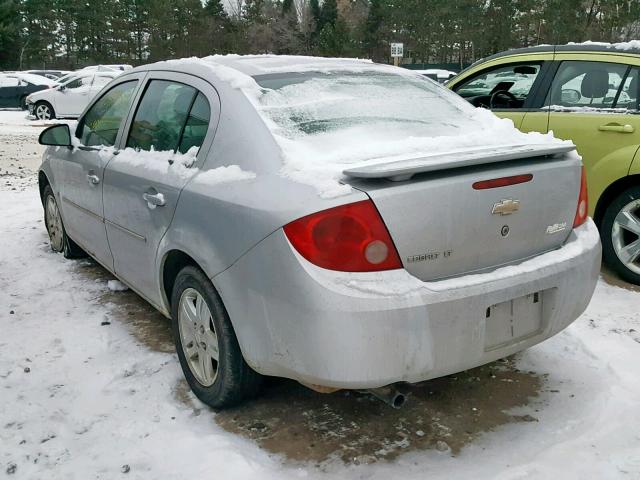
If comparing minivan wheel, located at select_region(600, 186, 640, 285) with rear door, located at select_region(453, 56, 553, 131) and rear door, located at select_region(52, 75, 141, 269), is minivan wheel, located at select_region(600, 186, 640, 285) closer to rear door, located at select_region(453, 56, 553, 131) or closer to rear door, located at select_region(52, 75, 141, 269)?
rear door, located at select_region(453, 56, 553, 131)

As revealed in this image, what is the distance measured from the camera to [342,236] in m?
2.36

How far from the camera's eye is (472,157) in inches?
101

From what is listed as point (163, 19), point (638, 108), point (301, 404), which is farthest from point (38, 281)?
point (163, 19)

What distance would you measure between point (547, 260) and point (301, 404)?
1.32 metres

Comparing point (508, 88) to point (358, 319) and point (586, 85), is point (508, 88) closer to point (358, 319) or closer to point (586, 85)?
point (586, 85)

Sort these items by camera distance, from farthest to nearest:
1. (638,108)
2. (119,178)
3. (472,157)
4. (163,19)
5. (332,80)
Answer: (163,19) → (638,108) → (119,178) → (332,80) → (472,157)

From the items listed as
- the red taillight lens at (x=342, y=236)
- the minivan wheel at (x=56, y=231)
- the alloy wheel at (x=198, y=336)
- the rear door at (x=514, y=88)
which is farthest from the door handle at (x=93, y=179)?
the rear door at (x=514, y=88)

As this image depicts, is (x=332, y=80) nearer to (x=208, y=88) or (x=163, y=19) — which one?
(x=208, y=88)

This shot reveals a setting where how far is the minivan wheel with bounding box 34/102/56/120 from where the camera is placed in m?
20.7

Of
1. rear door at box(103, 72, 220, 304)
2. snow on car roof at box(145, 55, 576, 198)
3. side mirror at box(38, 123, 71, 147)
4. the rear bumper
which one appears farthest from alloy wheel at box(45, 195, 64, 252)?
the rear bumper

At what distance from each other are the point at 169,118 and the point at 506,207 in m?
1.85

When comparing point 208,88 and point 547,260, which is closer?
point 547,260

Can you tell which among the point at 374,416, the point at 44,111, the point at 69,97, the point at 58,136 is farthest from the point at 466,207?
the point at 44,111

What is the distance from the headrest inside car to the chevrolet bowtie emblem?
2.85 metres
